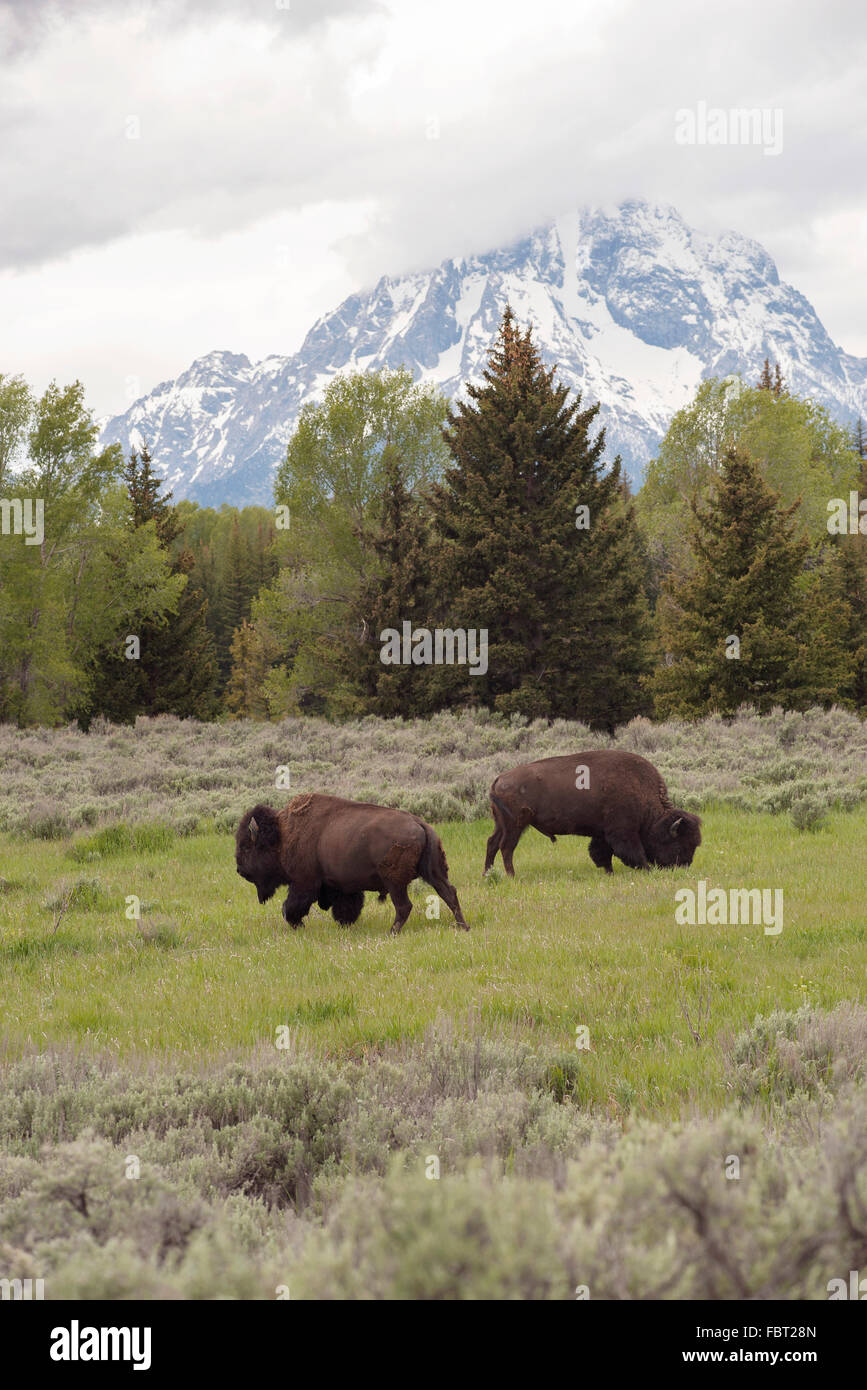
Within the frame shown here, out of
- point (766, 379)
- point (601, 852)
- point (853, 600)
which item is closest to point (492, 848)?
point (601, 852)

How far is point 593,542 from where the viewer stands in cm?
3055

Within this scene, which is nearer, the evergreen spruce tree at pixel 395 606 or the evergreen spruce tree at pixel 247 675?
the evergreen spruce tree at pixel 395 606

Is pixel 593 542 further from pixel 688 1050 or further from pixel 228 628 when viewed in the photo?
pixel 228 628

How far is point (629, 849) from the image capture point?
33.9 ft

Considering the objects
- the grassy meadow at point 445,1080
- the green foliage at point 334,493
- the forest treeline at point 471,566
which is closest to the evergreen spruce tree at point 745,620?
the forest treeline at point 471,566

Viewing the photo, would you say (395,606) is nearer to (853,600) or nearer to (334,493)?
(334,493)

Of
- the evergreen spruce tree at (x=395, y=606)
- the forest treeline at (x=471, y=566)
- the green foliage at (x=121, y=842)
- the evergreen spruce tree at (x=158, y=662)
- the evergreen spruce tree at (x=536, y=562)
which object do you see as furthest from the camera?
the evergreen spruce tree at (x=158, y=662)

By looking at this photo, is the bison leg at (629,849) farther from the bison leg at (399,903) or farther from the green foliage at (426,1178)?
the green foliage at (426,1178)

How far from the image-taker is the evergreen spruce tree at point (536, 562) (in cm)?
2984

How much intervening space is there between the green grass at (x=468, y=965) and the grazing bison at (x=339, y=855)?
0.33 m

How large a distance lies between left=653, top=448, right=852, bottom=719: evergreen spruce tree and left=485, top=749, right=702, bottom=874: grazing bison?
19.1m

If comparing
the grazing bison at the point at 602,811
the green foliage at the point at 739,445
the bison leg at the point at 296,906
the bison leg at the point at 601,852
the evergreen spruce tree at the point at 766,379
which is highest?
the evergreen spruce tree at the point at 766,379

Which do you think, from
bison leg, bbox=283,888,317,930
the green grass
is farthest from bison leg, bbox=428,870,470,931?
bison leg, bbox=283,888,317,930

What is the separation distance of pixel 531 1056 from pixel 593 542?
27.3 m
